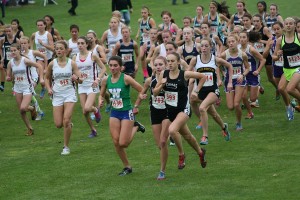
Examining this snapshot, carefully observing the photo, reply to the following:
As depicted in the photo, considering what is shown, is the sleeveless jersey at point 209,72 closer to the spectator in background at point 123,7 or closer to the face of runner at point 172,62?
the face of runner at point 172,62

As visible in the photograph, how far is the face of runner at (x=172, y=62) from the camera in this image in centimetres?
1423

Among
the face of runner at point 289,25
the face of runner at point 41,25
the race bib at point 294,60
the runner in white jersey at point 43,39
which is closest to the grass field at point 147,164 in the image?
the race bib at point 294,60

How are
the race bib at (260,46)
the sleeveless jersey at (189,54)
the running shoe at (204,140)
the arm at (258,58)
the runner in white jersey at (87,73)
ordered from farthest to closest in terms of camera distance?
the race bib at (260,46) < the arm at (258,58) < the sleeveless jersey at (189,54) < the runner in white jersey at (87,73) < the running shoe at (204,140)

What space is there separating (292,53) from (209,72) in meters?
2.39

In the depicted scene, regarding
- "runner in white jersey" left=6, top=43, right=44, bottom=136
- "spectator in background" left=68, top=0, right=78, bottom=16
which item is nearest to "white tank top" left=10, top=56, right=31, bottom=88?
"runner in white jersey" left=6, top=43, right=44, bottom=136

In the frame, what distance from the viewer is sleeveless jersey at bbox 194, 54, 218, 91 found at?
17125 mm

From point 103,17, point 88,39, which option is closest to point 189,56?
point 88,39

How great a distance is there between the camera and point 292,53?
1859 cm

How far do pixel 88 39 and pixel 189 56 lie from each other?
2311mm

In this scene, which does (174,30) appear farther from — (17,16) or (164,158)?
(17,16)

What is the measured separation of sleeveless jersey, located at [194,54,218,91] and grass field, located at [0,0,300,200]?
121cm

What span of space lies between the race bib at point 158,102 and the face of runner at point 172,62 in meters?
0.82

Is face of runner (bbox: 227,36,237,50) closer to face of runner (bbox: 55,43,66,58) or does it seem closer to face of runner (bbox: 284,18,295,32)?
face of runner (bbox: 284,18,295,32)

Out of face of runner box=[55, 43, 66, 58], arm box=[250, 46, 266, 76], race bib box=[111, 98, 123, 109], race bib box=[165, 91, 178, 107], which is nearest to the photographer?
race bib box=[165, 91, 178, 107]
